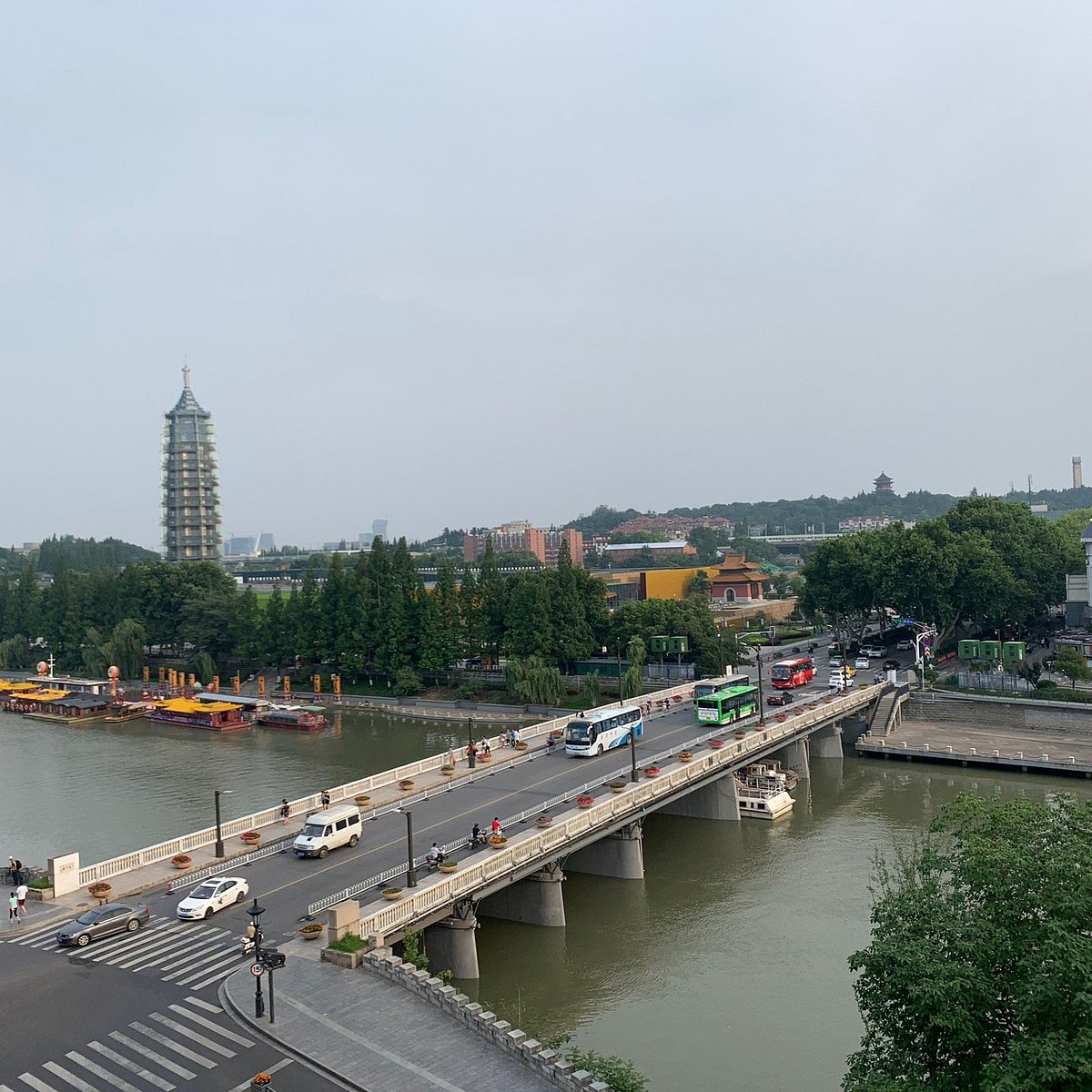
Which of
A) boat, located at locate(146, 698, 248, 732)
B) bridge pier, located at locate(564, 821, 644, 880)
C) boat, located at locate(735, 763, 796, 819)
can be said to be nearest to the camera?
bridge pier, located at locate(564, 821, 644, 880)

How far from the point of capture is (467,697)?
274ft

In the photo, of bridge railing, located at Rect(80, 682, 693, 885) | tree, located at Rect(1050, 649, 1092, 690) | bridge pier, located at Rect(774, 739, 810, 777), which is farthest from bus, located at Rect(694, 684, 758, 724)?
tree, located at Rect(1050, 649, 1092, 690)

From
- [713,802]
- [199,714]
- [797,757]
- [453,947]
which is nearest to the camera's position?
[453,947]

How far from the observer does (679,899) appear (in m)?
Result: 39.8

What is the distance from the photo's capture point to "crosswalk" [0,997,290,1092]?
21.5 meters

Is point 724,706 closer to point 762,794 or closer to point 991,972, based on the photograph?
point 762,794

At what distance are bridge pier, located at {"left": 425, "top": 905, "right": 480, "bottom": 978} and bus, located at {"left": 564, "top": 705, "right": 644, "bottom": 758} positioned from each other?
1932 centimetres

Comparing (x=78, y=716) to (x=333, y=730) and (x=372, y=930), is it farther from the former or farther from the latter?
(x=372, y=930)

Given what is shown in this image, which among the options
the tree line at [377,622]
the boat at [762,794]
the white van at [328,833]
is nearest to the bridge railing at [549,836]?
the boat at [762,794]

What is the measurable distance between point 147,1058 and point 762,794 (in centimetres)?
3450

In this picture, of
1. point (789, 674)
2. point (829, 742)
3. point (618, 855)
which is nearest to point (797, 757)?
point (829, 742)

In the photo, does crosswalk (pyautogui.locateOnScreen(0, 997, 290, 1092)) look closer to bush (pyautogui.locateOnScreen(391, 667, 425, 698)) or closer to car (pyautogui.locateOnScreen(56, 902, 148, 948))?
car (pyautogui.locateOnScreen(56, 902, 148, 948))

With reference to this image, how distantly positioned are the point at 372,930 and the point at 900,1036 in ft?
47.5

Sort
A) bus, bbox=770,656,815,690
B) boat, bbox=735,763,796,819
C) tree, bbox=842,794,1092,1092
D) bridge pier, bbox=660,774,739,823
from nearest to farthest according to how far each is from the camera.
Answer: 1. tree, bbox=842,794,1092,1092
2. bridge pier, bbox=660,774,739,823
3. boat, bbox=735,763,796,819
4. bus, bbox=770,656,815,690
